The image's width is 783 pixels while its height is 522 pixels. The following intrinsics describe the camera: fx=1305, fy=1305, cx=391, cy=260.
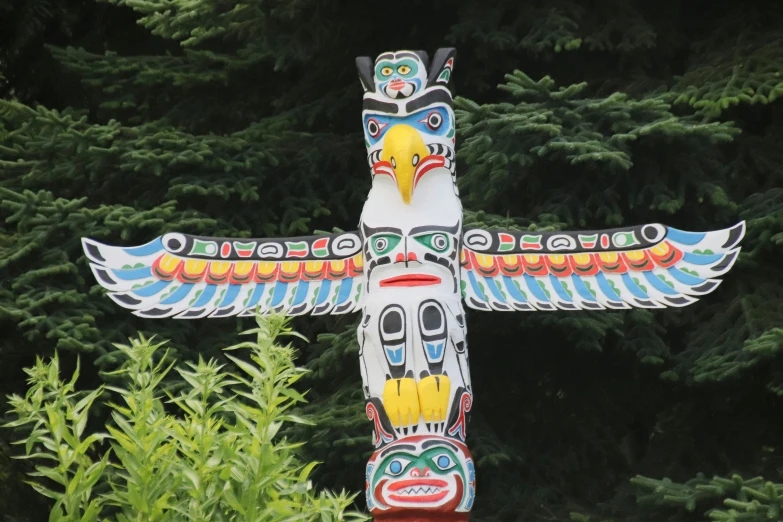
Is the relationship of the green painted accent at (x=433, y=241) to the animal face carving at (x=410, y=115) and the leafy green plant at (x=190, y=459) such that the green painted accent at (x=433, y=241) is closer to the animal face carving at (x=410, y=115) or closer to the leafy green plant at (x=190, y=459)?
the animal face carving at (x=410, y=115)

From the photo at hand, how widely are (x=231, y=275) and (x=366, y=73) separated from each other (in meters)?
1.36

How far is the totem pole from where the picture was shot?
668cm

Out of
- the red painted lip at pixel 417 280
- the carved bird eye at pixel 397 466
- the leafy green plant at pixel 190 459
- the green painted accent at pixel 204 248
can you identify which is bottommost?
the leafy green plant at pixel 190 459

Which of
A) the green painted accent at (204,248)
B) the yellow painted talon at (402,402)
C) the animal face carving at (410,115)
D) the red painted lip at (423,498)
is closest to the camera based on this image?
the red painted lip at (423,498)

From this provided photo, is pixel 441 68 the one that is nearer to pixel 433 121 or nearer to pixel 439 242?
pixel 433 121

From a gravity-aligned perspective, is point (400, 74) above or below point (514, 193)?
below

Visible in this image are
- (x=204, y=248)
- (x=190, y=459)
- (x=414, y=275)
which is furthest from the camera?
(x=204, y=248)

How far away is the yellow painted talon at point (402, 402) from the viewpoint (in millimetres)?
6664

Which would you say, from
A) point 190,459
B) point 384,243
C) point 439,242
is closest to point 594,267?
point 439,242

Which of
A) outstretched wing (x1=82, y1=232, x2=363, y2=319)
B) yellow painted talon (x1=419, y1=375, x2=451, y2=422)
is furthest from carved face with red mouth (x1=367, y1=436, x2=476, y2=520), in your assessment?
outstretched wing (x1=82, y1=232, x2=363, y2=319)

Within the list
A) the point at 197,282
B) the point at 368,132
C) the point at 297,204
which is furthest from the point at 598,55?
the point at 197,282

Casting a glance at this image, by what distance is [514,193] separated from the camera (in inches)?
367

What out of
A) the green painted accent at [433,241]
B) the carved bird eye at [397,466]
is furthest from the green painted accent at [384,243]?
the carved bird eye at [397,466]

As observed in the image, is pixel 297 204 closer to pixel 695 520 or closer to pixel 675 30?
pixel 675 30
